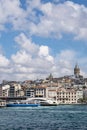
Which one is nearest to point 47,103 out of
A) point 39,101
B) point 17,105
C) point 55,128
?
point 39,101

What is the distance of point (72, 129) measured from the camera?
45719mm

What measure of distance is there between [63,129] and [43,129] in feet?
6.58

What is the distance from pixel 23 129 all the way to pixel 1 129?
86.5 inches

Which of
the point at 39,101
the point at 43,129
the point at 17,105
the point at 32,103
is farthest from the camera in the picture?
the point at 39,101

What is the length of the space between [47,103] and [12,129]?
403 ft

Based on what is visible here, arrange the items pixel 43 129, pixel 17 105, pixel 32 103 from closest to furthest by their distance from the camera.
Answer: pixel 43 129 < pixel 17 105 < pixel 32 103

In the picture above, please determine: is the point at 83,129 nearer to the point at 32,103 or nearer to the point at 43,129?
the point at 43,129

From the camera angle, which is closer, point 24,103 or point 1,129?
point 1,129

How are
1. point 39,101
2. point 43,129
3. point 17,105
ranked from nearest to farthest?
A: point 43,129 < point 17,105 < point 39,101

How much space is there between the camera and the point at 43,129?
45.6 metres

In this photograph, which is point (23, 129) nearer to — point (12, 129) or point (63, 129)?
point (12, 129)

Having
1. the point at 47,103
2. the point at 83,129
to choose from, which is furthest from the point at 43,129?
the point at 47,103

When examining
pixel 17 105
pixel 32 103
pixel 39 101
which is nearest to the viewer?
pixel 17 105

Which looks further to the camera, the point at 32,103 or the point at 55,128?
the point at 32,103
